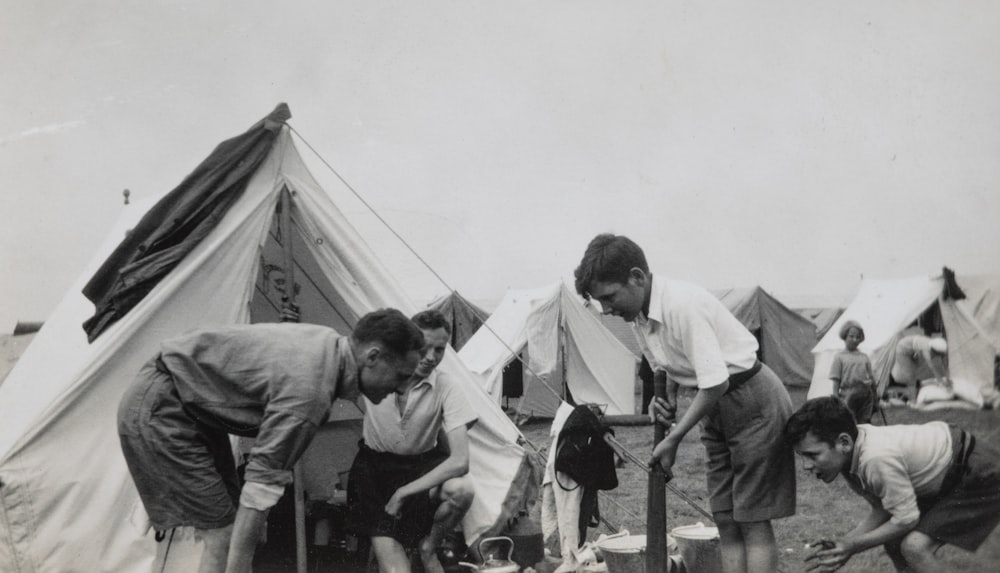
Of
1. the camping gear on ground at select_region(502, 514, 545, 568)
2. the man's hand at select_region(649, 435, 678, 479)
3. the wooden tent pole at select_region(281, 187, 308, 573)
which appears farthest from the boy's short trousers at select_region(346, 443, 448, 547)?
the man's hand at select_region(649, 435, 678, 479)

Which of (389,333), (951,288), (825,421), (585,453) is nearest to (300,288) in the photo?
(585,453)

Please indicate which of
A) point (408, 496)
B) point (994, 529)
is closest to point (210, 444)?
point (408, 496)

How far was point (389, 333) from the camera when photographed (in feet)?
7.88

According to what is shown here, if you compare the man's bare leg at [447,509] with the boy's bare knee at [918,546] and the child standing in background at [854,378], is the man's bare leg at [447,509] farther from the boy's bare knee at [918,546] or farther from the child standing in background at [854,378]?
the child standing in background at [854,378]

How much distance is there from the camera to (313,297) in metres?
5.06

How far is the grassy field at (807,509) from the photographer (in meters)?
3.53

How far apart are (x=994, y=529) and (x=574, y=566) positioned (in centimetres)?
184

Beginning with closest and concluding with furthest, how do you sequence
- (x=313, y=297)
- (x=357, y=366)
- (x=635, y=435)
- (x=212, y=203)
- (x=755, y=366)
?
(x=357, y=366)
(x=755, y=366)
(x=212, y=203)
(x=313, y=297)
(x=635, y=435)

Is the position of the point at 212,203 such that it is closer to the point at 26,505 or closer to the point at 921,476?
the point at 26,505

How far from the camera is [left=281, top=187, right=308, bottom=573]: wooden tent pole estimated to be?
12.5ft

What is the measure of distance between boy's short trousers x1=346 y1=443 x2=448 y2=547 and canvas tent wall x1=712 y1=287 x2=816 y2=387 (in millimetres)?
12070

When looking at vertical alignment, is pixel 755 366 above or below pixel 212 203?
below

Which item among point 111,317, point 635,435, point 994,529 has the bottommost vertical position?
point 635,435

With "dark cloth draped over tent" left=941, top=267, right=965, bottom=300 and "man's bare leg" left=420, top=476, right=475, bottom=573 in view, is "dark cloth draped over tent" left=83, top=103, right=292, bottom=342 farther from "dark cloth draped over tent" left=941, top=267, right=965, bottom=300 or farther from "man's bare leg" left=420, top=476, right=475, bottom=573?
"dark cloth draped over tent" left=941, top=267, right=965, bottom=300
